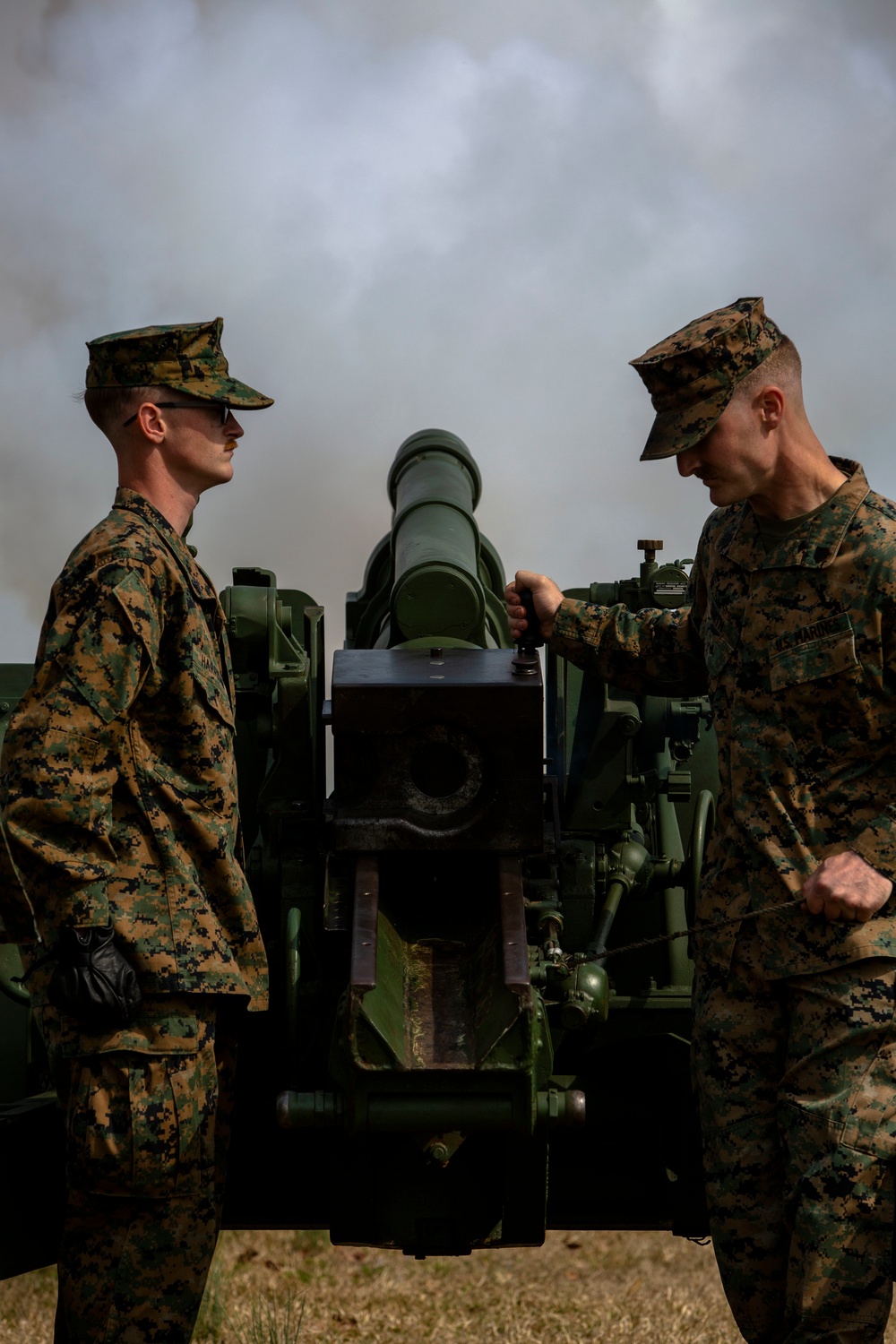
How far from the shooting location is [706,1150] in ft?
13.5

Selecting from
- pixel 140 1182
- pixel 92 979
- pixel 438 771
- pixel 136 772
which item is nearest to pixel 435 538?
pixel 438 771

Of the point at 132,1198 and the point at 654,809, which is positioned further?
the point at 654,809

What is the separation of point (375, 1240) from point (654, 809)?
5.74ft

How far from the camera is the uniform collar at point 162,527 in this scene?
→ 4121mm

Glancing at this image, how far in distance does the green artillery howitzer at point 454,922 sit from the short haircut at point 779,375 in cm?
100

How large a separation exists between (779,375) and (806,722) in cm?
80

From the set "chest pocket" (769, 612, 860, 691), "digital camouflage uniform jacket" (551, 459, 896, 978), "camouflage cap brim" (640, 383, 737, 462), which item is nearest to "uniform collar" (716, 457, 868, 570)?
"digital camouflage uniform jacket" (551, 459, 896, 978)

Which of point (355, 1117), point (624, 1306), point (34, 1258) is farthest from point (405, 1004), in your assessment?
point (624, 1306)

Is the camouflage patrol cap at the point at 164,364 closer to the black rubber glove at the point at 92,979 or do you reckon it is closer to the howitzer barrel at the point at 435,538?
the howitzer barrel at the point at 435,538

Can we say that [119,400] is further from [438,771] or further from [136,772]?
[438,771]

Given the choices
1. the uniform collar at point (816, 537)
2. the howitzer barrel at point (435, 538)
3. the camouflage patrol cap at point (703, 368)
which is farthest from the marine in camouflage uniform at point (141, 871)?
the uniform collar at point (816, 537)

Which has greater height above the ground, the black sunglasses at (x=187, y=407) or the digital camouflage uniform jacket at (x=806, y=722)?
the black sunglasses at (x=187, y=407)

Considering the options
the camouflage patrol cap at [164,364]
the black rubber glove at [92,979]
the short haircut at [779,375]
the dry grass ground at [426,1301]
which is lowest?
the dry grass ground at [426,1301]

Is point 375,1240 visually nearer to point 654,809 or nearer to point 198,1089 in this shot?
point 198,1089
